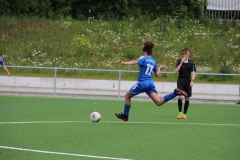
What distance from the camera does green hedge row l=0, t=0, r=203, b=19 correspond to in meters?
41.2

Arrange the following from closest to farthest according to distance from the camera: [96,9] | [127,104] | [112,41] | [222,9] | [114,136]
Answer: [114,136] < [127,104] < [112,41] < [222,9] < [96,9]

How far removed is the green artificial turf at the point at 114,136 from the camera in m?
9.48

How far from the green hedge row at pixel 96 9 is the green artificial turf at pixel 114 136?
24117 mm

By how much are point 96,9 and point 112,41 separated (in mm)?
5139

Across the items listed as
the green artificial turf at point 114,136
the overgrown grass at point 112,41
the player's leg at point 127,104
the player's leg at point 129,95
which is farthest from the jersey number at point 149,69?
the overgrown grass at point 112,41

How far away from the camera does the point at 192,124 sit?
583 inches

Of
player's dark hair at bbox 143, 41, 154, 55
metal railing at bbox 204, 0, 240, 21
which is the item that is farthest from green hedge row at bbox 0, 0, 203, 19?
player's dark hair at bbox 143, 41, 154, 55

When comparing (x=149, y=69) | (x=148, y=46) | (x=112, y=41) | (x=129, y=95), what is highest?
(x=148, y=46)

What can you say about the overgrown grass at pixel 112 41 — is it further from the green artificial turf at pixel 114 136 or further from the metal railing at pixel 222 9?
the green artificial turf at pixel 114 136

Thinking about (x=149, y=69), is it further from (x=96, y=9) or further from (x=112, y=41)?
(x=96, y=9)

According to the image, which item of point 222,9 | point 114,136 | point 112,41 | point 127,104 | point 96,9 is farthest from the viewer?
point 96,9

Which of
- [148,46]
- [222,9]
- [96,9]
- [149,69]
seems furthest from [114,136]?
[222,9]

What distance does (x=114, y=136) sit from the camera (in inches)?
466

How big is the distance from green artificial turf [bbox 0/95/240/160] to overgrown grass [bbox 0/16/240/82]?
17151 millimetres
